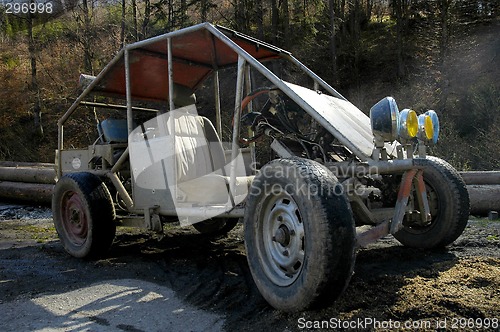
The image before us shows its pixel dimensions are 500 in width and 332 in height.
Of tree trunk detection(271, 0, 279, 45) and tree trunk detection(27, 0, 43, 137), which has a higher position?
tree trunk detection(271, 0, 279, 45)

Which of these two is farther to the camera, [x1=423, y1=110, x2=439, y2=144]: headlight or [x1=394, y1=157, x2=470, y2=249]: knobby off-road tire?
[x1=394, y1=157, x2=470, y2=249]: knobby off-road tire

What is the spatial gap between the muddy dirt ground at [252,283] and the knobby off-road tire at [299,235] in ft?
0.59

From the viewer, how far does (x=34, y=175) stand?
37.6ft

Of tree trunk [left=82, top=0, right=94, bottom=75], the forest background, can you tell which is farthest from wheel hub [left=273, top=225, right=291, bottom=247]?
tree trunk [left=82, top=0, right=94, bottom=75]

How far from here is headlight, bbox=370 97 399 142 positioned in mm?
3650

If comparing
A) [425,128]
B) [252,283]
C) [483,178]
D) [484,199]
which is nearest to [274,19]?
[483,178]

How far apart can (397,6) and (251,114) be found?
19933mm

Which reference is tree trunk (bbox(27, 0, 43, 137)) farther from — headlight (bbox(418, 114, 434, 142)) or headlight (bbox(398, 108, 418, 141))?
headlight (bbox(398, 108, 418, 141))

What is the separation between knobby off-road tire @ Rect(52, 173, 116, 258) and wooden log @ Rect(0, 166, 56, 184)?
553 centimetres

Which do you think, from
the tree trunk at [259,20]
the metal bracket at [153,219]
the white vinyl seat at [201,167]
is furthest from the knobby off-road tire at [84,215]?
the tree trunk at [259,20]

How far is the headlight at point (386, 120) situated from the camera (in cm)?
365

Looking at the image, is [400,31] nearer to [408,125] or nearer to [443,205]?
[443,205]

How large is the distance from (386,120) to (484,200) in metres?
4.46

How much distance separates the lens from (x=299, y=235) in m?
3.23
